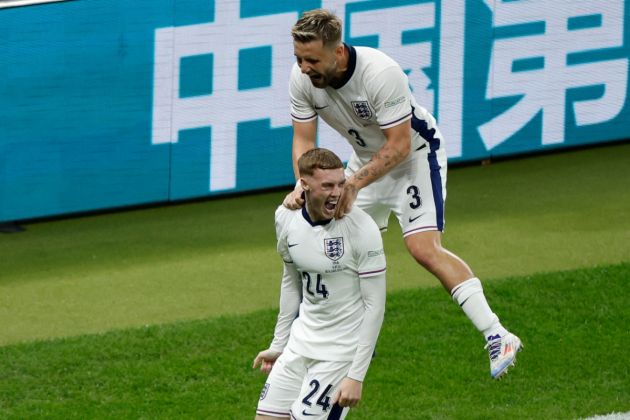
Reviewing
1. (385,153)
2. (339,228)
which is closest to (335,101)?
(385,153)

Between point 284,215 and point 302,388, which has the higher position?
point 284,215

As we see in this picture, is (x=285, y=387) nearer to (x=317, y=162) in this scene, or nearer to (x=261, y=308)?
(x=317, y=162)

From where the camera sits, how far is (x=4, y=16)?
34.8 ft

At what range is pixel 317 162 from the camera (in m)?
6.12

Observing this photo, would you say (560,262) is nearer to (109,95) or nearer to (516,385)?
(516,385)

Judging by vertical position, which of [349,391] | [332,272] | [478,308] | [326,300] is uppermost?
[332,272]

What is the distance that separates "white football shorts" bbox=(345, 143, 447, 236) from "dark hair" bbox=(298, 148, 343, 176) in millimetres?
1634

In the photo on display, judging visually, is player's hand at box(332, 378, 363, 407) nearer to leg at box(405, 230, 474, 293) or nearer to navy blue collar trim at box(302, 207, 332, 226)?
navy blue collar trim at box(302, 207, 332, 226)

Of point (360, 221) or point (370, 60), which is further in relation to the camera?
point (370, 60)

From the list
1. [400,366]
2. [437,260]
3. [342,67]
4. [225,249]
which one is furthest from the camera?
[225,249]

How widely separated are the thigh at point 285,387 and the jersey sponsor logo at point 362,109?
157 centimetres

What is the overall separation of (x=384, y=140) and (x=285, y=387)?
70.9 inches

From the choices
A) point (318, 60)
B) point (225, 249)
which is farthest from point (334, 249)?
point (225, 249)

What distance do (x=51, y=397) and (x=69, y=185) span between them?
3.26 meters
